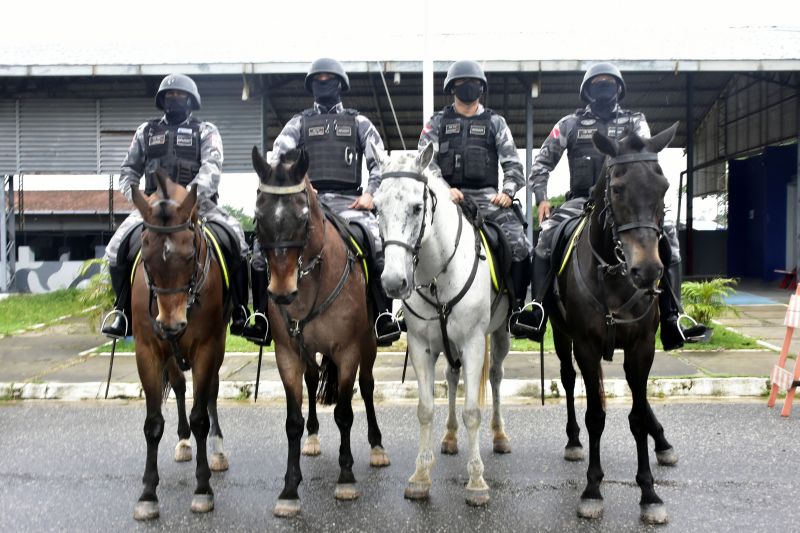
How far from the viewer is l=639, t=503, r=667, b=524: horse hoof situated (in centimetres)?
412

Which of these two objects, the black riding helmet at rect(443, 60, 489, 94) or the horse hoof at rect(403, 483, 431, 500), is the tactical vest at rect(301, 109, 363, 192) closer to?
the black riding helmet at rect(443, 60, 489, 94)

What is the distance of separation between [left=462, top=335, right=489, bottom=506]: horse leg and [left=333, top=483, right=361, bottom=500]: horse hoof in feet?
2.57

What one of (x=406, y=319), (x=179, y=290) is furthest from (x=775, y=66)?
(x=179, y=290)

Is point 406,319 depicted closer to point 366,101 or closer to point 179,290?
point 179,290

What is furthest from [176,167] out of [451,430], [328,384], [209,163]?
[451,430]

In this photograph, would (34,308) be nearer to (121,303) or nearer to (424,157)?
(121,303)

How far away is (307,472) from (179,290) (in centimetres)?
194

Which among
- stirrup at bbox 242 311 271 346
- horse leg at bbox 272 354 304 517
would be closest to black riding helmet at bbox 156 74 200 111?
stirrup at bbox 242 311 271 346

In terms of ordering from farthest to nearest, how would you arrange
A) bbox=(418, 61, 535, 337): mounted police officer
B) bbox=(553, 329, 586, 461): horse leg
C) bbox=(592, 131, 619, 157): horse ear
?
bbox=(418, 61, 535, 337): mounted police officer → bbox=(553, 329, 586, 461): horse leg → bbox=(592, 131, 619, 157): horse ear

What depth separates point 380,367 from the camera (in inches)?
341

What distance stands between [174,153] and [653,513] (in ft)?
14.5

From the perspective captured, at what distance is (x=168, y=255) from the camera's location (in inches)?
161

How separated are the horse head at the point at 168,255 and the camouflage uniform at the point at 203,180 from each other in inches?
40.9

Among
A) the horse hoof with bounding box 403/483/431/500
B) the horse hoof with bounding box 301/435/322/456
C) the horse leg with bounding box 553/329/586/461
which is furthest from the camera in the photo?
the horse hoof with bounding box 301/435/322/456
